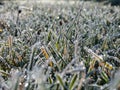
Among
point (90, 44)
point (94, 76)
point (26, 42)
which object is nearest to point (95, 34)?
point (90, 44)

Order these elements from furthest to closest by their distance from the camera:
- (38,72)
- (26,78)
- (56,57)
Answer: (56,57) < (26,78) < (38,72)

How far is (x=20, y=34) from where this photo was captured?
7.25ft

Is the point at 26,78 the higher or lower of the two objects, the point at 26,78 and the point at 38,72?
the lower

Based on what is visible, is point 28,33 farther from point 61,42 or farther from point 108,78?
point 108,78

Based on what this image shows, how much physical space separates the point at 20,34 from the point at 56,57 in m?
0.66

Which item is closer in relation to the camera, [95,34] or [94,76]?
[94,76]

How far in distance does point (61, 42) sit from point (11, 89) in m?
0.75

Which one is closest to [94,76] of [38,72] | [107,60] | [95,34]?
[107,60]

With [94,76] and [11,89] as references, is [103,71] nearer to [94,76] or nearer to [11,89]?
[94,76]

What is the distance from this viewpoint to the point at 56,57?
1.62 m

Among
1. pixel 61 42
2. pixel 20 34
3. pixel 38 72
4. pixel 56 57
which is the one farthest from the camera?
pixel 20 34

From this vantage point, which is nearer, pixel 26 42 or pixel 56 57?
pixel 56 57

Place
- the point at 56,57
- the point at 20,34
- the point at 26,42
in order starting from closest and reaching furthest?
the point at 56,57, the point at 26,42, the point at 20,34

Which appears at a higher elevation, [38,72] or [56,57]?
[38,72]
